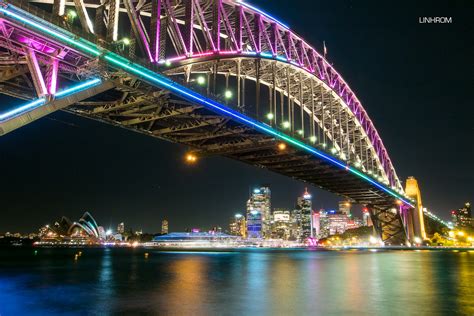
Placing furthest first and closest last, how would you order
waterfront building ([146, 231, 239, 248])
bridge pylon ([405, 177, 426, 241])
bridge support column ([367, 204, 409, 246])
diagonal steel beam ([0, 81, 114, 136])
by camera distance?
waterfront building ([146, 231, 239, 248]), bridge pylon ([405, 177, 426, 241]), bridge support column ([367, 204, 409, 246]), diagonal steel beam ([0, 81, 114, 136])

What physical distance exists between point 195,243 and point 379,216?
7149 centimetres

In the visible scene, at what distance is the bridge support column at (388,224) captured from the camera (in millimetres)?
89812

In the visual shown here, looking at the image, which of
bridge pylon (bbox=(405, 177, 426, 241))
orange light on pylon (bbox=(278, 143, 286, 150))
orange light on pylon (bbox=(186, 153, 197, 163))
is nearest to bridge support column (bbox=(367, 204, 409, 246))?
bridge pylon (bbox=(405, 177, 426, 241))

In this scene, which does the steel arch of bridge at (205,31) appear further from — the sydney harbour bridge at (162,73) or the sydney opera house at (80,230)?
the sydney opera house at (80,230)

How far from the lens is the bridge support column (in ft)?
295

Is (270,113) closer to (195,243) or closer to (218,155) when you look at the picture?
(218,155)

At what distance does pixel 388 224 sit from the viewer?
9462 centimetres

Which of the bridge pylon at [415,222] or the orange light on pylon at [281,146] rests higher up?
the orange light on pylon at [281,146]

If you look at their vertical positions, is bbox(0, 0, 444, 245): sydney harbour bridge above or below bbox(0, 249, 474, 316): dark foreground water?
above

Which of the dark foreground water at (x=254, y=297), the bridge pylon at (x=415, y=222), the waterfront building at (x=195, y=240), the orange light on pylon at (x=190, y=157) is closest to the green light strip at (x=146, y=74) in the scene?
the orange light on pylon at (x=190, y=157)

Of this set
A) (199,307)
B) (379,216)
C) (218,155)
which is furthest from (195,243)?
(199,307)

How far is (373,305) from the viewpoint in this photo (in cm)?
1552

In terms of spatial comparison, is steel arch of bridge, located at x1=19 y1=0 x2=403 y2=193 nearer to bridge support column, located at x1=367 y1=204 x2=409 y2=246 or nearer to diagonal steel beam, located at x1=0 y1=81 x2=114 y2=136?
diagonal steel beam, located at x1=0 y1=81 x2=114 y2=136

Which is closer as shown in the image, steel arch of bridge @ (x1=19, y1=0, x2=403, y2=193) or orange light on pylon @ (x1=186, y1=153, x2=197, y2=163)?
steel arch of bridge @ (x1=19, y1=0, x2=403, y2=193)
